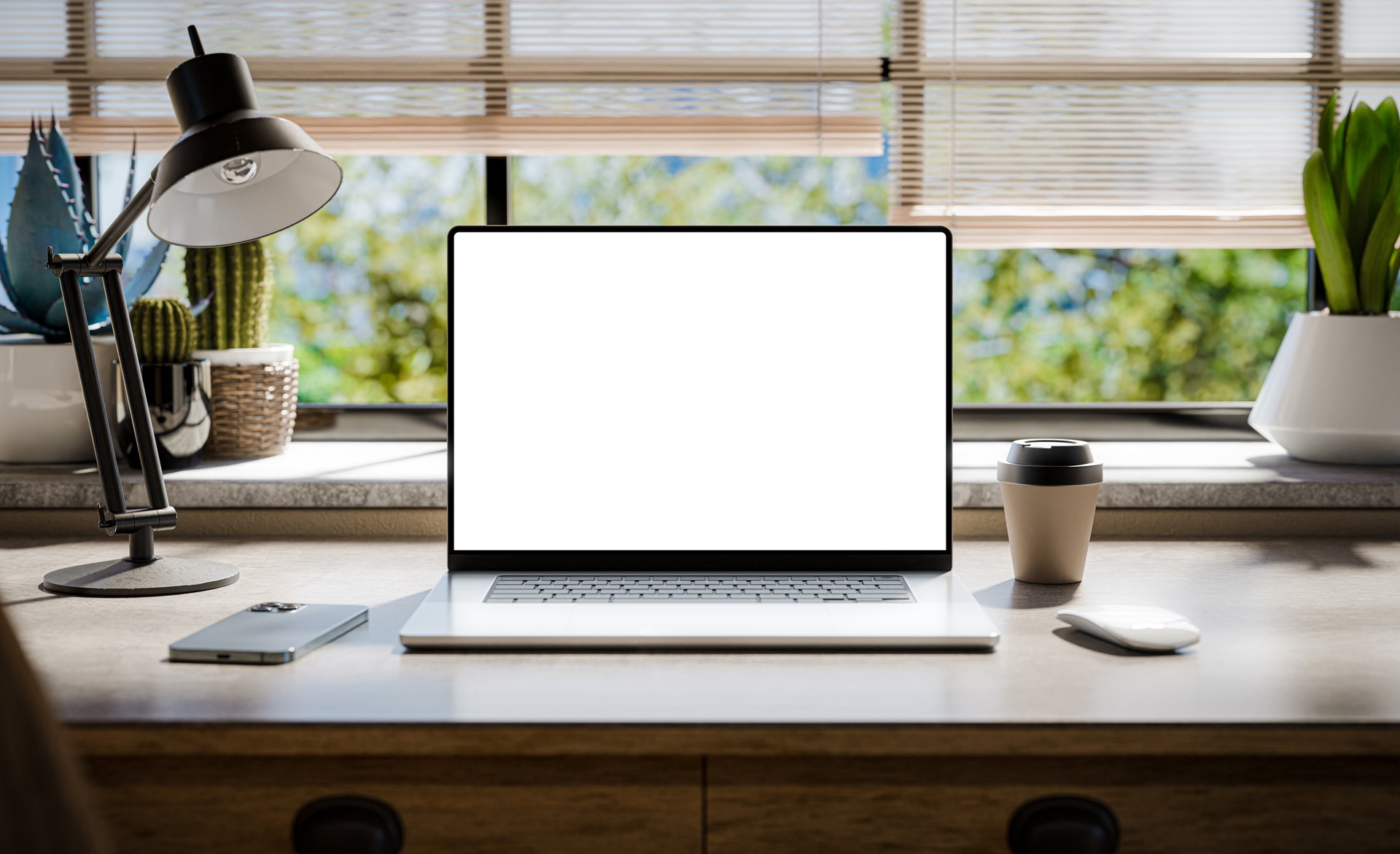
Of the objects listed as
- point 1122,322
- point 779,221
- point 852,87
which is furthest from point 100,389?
point 1122,322

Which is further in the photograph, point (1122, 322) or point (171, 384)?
point (1122, 322)

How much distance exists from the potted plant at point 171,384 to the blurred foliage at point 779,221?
110 inches

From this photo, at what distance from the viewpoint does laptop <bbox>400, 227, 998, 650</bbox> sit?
0.97m

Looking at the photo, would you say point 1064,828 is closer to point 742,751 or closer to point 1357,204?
point 742,751

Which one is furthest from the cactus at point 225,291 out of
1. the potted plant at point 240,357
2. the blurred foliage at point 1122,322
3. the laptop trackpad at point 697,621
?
the blurred foliage at point 1122,322

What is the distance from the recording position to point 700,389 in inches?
38.5

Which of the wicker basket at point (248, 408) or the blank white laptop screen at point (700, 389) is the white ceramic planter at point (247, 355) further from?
the blank white laptop screen at point (700, 389)

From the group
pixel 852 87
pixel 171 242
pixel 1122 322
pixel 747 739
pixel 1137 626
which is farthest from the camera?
pixel 1122 322

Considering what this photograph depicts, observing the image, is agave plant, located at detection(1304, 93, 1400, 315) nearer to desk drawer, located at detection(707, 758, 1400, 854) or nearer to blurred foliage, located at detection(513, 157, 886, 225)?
desk drawer, located at detection(707, 758, 1400, 854)

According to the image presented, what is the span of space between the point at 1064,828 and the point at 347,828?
442 mm

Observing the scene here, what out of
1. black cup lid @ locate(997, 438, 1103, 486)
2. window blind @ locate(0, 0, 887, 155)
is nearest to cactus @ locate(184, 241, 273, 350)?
window blind @ locate(0, 0, 887, 155)

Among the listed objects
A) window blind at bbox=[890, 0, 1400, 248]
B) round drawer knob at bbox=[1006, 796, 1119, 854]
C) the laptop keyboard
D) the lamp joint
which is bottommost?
round drawer knob at bbox=[1006, 796, 1119, 854]

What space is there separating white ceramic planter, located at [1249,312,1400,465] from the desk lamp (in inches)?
45.0

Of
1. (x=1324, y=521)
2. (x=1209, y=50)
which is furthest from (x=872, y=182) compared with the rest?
(x=1324, y=521)
